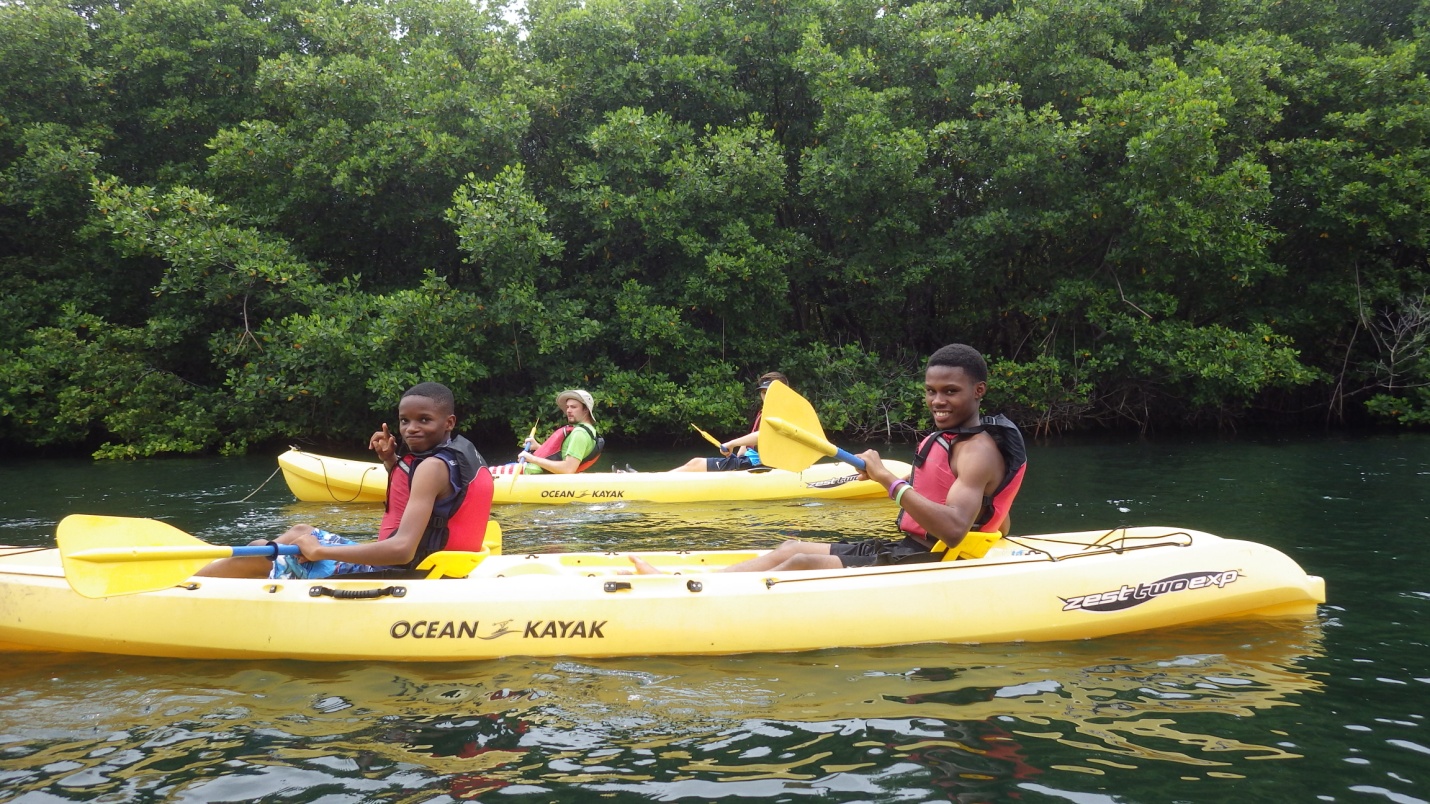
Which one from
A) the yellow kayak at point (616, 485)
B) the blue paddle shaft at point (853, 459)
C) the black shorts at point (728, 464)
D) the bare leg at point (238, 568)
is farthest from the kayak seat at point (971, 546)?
the black shorts at point (728, 464)

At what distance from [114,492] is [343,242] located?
24.4 feet

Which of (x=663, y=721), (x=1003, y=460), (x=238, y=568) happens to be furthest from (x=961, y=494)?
(x=238, y=568)

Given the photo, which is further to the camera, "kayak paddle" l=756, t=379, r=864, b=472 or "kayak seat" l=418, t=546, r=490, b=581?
"kayak paddle" l=756, t=379, r=864, b=472

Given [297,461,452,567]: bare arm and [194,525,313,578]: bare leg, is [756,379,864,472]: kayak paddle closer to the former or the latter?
[297,461,452,567]: bare arm

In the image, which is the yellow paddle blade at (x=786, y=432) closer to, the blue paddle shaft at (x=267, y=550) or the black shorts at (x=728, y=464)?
the blue paddle shaft at (x=267, y=550)

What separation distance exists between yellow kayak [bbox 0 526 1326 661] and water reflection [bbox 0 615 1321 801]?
0.09m

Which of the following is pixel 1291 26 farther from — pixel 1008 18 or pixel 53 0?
pixel 53 0

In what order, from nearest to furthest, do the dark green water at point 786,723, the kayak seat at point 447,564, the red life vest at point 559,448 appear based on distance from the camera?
the dark green water at point 786,723 < the kayak seat at point 447,564 < the red life vest at point 559,448

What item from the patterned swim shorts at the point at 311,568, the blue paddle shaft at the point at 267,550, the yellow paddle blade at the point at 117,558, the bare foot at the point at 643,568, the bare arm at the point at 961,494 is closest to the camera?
the yellow paddle blade at the point at 117,558

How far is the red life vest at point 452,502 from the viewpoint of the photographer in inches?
163

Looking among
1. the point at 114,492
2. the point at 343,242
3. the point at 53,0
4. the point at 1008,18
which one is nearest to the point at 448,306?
the point at 343,242

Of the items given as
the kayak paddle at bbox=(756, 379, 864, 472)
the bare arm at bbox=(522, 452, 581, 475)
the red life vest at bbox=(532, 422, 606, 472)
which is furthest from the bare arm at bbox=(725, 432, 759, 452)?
the kayak paddle at bbox=(756, 379, 864, 472)

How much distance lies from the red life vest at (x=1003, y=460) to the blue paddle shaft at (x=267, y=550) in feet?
9.13

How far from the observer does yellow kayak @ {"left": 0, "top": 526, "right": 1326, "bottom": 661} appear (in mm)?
4031
